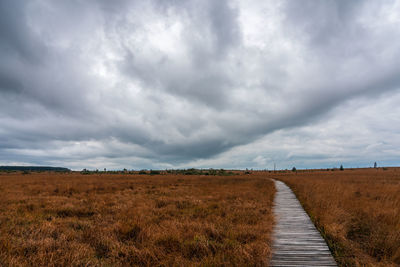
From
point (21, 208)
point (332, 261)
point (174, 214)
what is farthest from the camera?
point (21, 208)

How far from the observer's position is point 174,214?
29.5 ft

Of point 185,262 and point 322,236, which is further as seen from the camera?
point 322,236

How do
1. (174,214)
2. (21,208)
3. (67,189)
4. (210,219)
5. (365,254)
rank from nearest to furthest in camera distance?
(365,254) < (210,219) < (174,214) < (21,208) < (67,189)

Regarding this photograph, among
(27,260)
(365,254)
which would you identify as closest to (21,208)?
(27,260)

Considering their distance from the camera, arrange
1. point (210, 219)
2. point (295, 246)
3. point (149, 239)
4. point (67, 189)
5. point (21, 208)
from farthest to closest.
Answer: point (67, 189), point (21, 208), point (210, 219), point (149, 239), point (295, 246)

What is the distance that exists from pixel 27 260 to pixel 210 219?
5.56 metres

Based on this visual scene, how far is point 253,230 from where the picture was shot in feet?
19.9

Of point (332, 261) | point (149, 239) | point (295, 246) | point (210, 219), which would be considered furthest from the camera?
point (210, 219)

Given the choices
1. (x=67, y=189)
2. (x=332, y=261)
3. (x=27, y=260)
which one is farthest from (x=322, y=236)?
(x=67, y=189)

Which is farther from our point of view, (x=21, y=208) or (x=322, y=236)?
(x=21, y=208)

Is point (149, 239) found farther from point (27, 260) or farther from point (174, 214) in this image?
point (174, 214)

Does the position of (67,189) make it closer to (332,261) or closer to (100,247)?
(100,247)

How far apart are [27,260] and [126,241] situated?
2.19 metres

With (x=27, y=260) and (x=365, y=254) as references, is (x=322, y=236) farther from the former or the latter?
(x=27, y=260)
